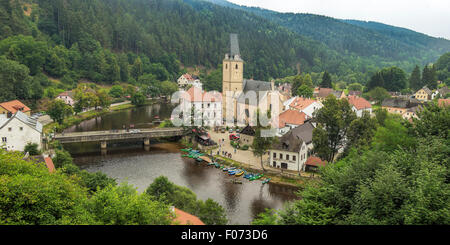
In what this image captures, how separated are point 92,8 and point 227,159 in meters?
84.8

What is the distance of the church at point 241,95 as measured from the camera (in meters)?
44.2

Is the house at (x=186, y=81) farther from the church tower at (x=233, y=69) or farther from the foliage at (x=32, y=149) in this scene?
the foliage at (x=32, y=149)

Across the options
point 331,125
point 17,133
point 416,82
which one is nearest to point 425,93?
point 416,82

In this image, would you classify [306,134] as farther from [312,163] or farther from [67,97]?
[67,97]

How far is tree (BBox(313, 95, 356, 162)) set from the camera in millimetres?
27000

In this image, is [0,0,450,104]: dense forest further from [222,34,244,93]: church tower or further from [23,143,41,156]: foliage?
[222,34,244,93]: church tower

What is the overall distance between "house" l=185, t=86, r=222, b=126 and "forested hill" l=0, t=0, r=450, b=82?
39497 millimetres

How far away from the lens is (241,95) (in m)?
46.5

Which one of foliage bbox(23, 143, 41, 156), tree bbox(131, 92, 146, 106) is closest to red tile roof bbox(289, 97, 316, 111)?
tree bbox(131, 92, 146, 106)

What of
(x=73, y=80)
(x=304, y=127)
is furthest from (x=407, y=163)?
(x=73, y=80)

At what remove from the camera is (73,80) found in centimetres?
6762

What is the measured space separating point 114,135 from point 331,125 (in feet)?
77.0

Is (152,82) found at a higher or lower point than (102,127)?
higher
